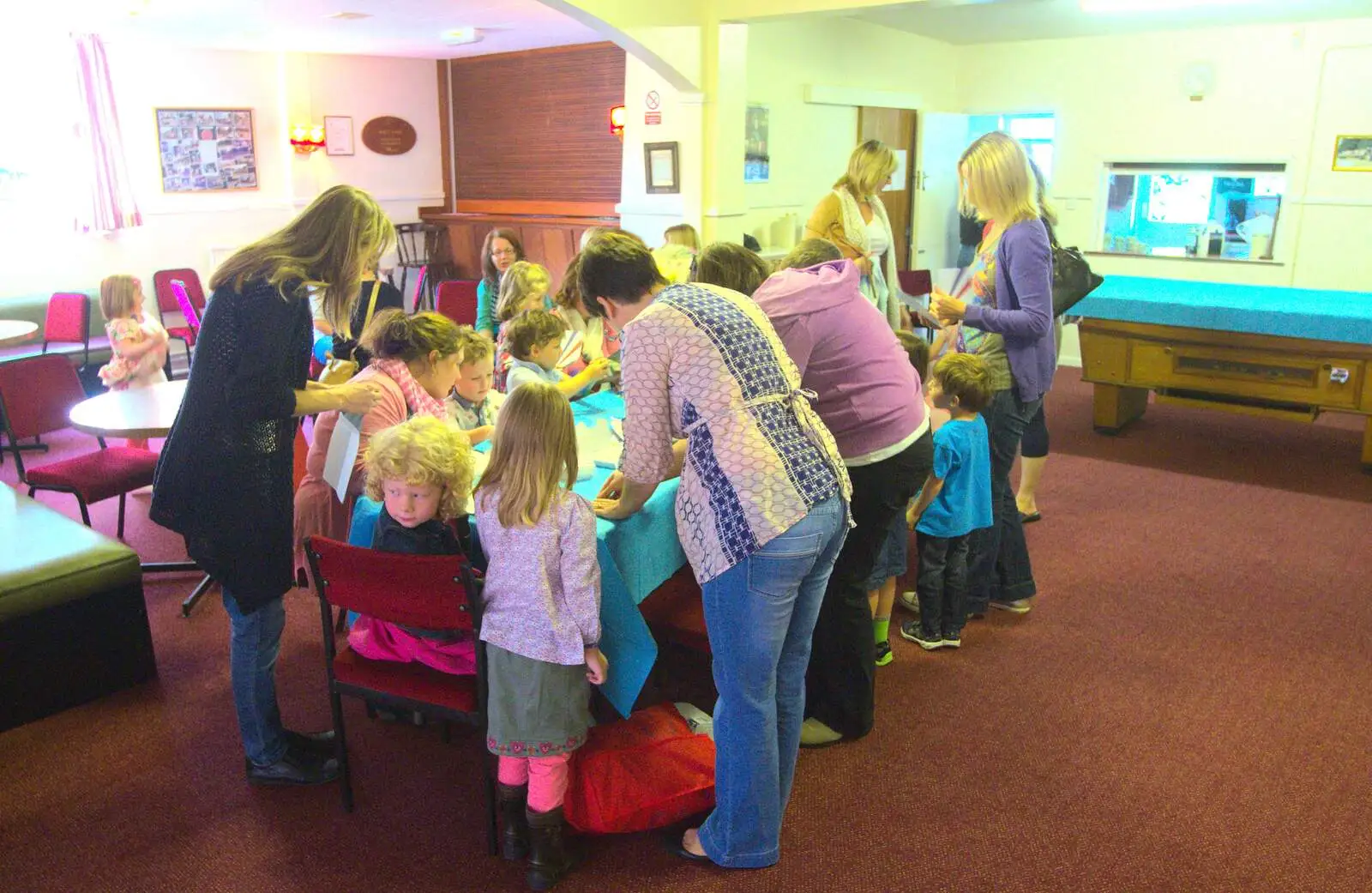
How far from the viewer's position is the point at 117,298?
193 inches

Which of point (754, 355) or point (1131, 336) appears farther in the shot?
point (1131, 336)

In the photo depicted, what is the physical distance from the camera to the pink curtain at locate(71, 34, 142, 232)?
7.82 metres

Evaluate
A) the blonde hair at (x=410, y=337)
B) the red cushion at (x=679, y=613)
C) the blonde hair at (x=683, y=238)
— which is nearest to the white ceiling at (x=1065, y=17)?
the blonde hair at (x=683, y=238)

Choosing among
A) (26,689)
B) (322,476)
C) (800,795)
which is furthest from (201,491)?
(800,795)

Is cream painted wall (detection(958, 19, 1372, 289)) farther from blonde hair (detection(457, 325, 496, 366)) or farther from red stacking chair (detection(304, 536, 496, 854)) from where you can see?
red stacking chair (detection(304, 536, 496, 854))

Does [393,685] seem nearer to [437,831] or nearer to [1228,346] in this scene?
[437,831]

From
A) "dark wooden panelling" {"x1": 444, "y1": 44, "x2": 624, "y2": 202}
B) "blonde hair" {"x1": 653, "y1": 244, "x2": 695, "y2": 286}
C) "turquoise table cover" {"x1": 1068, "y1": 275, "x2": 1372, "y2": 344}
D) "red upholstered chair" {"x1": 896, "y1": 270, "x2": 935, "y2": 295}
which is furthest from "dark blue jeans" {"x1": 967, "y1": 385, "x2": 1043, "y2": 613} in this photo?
"dark wooden panelling" {"x1": 444, "y1": 44, "x2": 624, "y2": 202}

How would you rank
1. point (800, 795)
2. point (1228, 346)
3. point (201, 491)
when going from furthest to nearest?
point (1228, 346), point (800, 795), point (201, 491)

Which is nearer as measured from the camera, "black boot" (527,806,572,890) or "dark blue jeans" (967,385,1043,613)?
"black boot" (527,806,572,890)

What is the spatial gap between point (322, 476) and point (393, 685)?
0.87m

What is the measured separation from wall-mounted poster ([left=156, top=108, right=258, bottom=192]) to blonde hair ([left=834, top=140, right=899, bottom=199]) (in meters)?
6.50

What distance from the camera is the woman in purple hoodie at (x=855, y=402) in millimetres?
2410

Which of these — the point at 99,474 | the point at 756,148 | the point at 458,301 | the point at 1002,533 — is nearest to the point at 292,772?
the point at 99,474

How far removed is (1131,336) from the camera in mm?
5953
